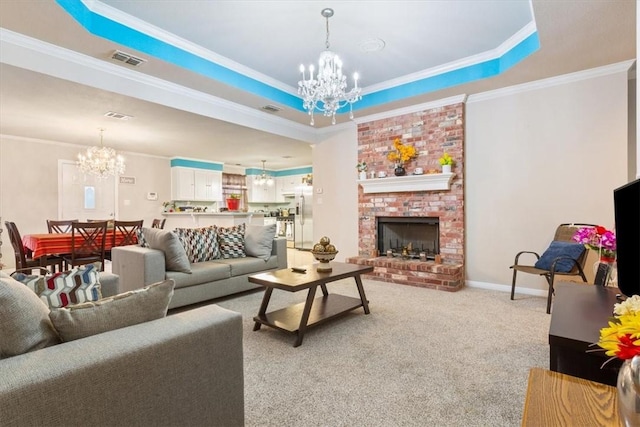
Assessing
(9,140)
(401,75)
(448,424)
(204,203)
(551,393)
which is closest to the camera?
(551,393)

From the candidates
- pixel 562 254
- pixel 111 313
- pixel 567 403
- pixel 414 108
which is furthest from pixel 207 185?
pixel 567 403

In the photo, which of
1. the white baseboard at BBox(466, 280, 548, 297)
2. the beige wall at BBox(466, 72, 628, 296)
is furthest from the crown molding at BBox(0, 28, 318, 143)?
the white baseboard at BBox(466, 280, 548, 297)

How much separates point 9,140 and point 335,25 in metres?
6.29

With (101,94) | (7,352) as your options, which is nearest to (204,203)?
(101,94)

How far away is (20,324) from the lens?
3.35ft

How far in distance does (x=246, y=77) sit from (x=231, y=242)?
2.11m

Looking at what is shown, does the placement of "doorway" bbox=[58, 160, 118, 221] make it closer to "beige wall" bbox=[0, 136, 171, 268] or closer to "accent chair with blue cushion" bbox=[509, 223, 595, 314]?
"beige wall" bbox=[0, 136, 171, 268]

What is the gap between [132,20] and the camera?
3.09m

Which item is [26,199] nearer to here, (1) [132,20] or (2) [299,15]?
(1) [132,20]

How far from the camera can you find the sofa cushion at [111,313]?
1.12 meters

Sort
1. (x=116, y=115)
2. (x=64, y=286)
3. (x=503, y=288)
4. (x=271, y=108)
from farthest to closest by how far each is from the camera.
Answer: (x=271, y=108) → (x=116, y=115) → (x=503, y=288) → (x=64, y=286)

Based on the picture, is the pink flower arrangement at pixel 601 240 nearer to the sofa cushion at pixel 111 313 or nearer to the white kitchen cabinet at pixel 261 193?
the sofa cushion at pixel 111 313

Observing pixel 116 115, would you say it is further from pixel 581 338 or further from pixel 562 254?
pixel 562 254

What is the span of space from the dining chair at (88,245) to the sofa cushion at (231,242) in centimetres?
145
